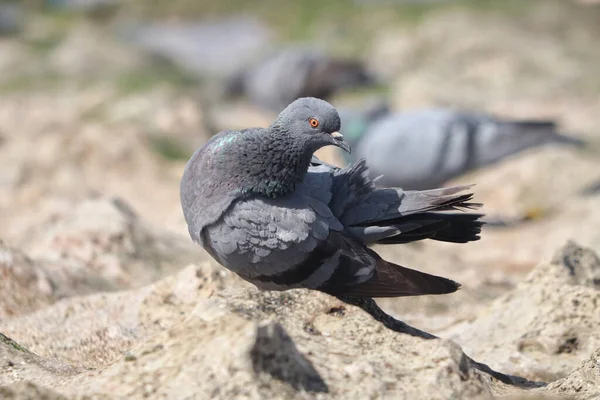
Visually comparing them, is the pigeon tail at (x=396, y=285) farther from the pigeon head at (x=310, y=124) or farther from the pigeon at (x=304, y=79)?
the pigeon at (x=304, y=79)

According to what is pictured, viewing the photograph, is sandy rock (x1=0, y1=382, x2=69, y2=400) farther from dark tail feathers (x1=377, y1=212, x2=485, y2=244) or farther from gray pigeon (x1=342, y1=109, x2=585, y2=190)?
gray pigeon (x1=342, y1=109, x2=585, y2=190)

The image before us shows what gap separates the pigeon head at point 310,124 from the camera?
438 centimetres

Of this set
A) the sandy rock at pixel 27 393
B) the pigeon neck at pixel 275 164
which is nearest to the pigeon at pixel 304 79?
the pigeon neck at pixel 275 164

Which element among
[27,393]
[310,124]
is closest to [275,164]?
[310,124]

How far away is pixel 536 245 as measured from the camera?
8.57 m

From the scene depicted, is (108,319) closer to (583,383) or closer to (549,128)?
(583,383)

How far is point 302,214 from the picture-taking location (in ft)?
14.1

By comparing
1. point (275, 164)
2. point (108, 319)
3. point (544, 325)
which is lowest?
point (544, 325)

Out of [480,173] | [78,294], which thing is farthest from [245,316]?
[480,173]

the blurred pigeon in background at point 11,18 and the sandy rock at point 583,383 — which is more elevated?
the blurred pigeon in background at point 11,18

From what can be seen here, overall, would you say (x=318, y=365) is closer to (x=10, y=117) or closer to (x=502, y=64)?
(x=10, y=117)

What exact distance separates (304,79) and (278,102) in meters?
0.72

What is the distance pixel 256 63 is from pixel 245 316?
1530 centimetres

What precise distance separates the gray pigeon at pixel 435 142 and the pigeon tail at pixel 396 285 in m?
5.69
